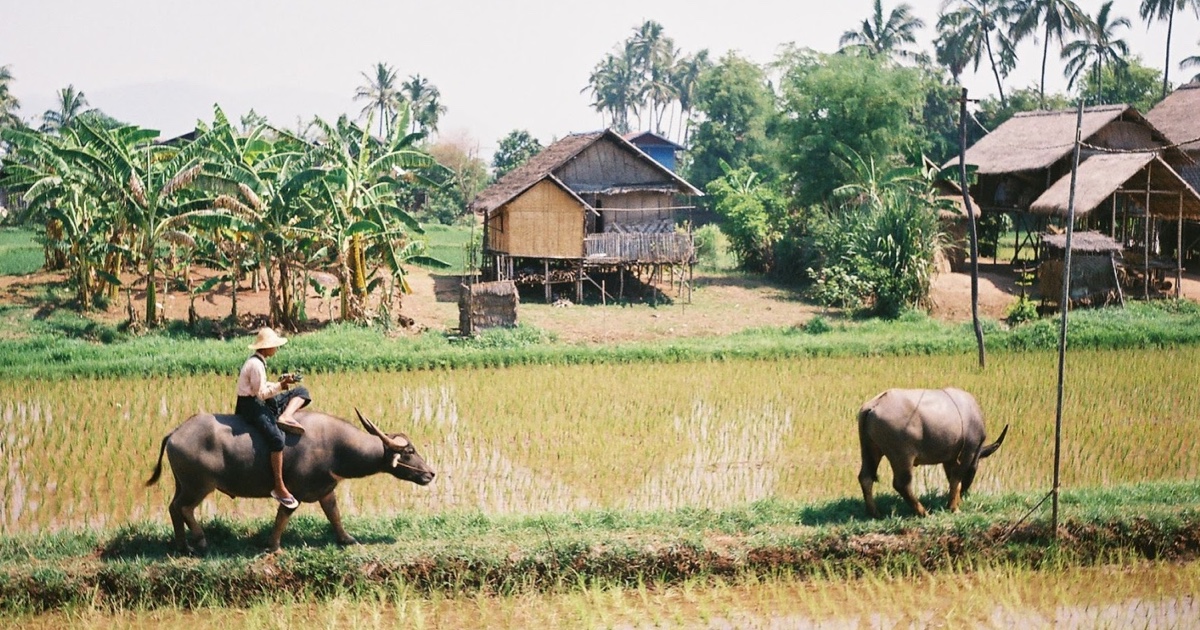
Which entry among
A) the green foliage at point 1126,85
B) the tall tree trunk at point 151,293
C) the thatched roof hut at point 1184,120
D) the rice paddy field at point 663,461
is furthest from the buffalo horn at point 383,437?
the green foliage at point 1126,85

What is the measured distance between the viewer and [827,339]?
16.4m

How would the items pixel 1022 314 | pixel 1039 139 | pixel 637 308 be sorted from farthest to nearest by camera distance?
pixel 1039 139 < pixel 637 308 < pixel 1022 314

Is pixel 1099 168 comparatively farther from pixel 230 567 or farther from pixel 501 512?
pixel 230 567

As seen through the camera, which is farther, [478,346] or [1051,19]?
[1051,19]

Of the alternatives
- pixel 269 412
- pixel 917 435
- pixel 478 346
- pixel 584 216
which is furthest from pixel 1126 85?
pixel 269 412

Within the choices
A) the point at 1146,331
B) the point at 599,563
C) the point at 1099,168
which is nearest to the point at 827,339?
the point at 1146,331

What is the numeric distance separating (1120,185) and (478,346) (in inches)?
489

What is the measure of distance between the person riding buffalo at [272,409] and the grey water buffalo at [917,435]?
3989 mm

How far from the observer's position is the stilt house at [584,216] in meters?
21.9

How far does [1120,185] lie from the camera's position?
66.2ft

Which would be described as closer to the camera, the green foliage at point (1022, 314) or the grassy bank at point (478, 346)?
the grassy bank at point (478, 346)

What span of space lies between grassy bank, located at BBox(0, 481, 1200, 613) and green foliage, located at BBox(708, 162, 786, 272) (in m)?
18.6

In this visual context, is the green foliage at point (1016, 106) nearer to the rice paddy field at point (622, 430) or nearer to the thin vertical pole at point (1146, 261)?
the thin vertical pole at point (1146, 261)

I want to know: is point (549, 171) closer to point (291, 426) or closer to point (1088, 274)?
point (1088, 274)
